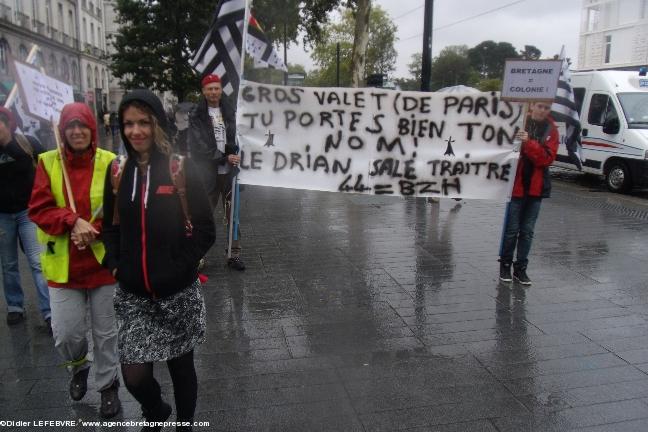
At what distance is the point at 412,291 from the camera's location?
18.2 ft

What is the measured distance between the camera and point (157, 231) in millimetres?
2650

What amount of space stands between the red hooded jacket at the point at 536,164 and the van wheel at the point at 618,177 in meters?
8.31

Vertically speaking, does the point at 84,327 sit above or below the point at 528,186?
below

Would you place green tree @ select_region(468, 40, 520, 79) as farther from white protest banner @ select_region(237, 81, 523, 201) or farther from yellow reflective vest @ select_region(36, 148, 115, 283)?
yellow reflective vest @ select_region(36, 148, 115, 283)

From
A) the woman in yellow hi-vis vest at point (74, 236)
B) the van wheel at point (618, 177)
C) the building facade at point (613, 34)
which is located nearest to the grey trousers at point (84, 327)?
the woman in yellow hi-vis vest at point (74, 236)

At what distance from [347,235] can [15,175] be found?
4.40 m

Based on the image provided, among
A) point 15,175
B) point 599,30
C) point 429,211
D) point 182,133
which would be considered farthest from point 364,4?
point 599,30

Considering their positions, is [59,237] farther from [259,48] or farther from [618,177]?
[618,177]

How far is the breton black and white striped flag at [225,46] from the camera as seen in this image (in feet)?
21.0

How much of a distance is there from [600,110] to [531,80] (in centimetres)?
931

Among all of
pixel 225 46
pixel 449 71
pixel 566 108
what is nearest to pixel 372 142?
pixel 225 46

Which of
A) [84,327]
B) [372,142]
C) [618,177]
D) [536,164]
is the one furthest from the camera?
[618,177]

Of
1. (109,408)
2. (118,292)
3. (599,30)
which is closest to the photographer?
(118,292)

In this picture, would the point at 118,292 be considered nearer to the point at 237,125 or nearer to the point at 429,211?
the point at 237,125
